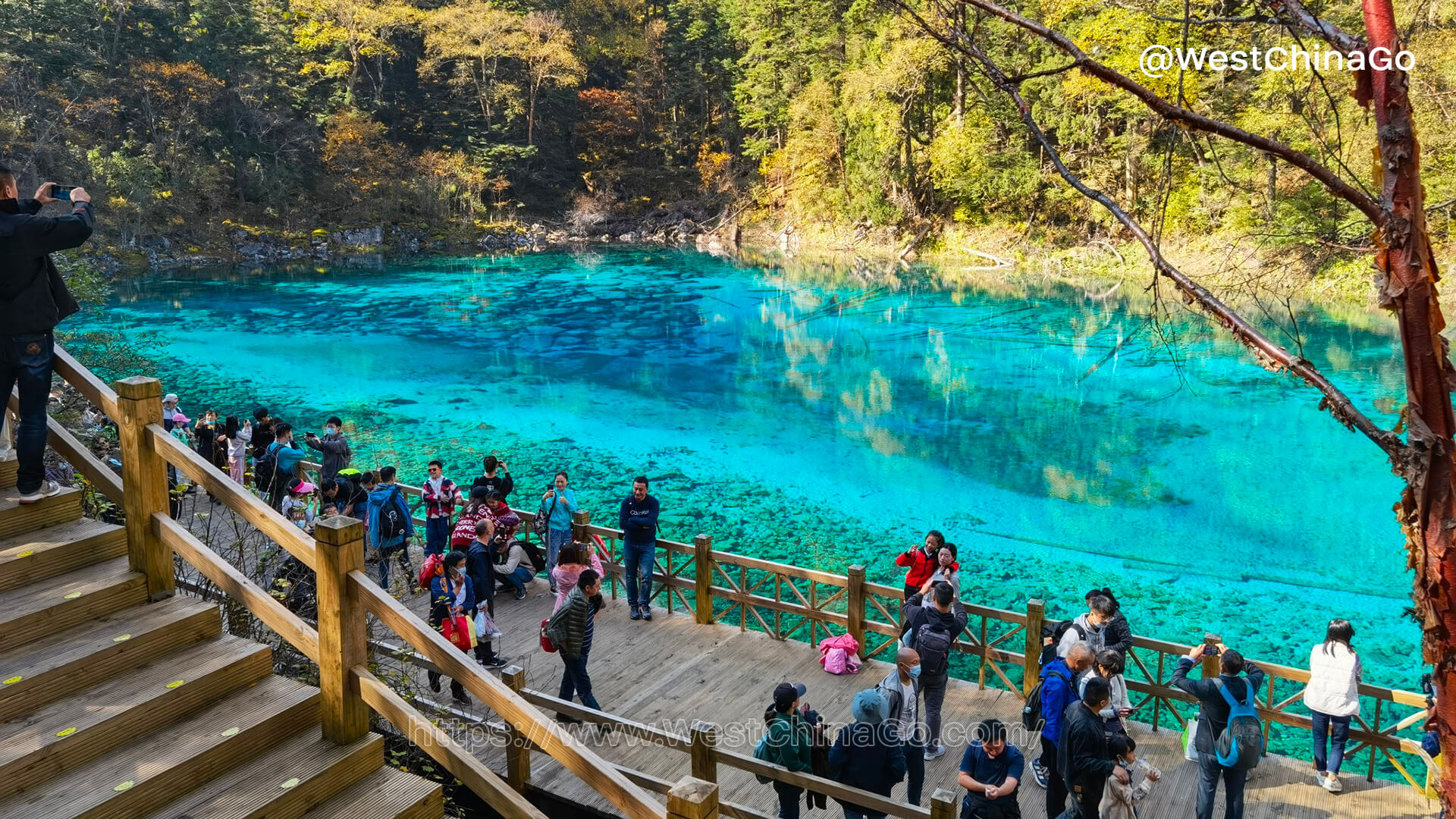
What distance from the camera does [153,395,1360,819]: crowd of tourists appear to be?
4766 mm

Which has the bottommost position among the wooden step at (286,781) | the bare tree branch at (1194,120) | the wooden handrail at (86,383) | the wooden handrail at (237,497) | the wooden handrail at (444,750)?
the wooden step at (286,781)

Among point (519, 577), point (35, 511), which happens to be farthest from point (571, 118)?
point (35, 511)

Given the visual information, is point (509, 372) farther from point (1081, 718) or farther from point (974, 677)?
point (1081, 718)

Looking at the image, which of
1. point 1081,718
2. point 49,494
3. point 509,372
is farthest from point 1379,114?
point 509,372

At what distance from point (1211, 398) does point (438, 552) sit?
19.3 meters

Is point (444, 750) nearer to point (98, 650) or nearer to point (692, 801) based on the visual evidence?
point (692, 801)

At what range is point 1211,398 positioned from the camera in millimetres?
21969

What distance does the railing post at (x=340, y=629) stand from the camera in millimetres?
3301

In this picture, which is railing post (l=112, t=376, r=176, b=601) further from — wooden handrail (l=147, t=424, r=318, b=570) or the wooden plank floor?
the wooden plank floor

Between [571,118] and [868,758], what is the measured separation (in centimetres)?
5614

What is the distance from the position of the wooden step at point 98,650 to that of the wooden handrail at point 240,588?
26cm

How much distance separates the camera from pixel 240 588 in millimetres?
3662

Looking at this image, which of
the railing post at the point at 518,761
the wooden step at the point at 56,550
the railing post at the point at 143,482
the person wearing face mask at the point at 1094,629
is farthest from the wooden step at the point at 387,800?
the person wearing face mask at the point at 1094,629

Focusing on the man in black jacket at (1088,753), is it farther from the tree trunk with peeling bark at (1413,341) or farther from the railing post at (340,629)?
the railing post at (340,629)
